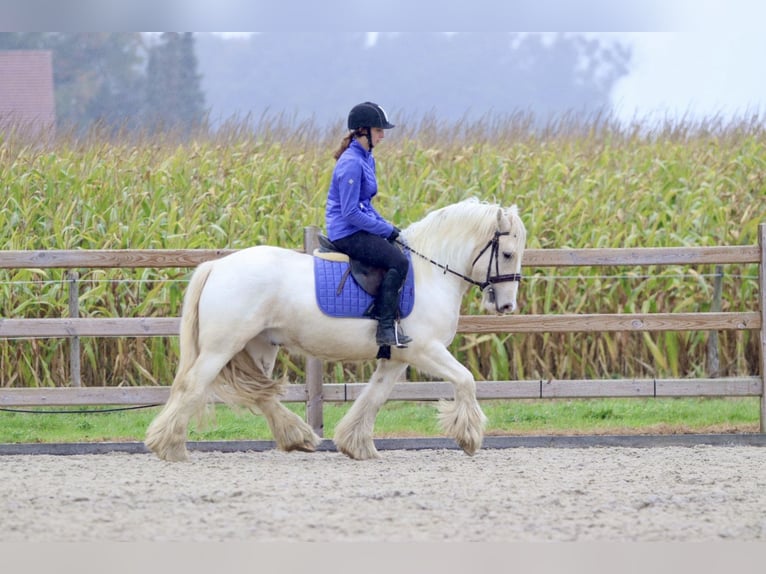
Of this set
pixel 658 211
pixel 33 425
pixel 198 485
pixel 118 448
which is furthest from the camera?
pixel 658 211

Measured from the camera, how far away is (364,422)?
25.2 ft

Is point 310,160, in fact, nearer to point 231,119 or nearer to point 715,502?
point 231,119

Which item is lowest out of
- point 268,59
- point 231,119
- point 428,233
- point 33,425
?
point 33,425

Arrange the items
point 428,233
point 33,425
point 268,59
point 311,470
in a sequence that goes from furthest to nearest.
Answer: point 268,59
point 33,425
point 428,233
point 311,470

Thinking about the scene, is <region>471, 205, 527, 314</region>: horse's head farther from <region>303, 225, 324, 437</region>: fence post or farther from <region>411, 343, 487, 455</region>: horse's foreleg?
<region>303, 225, 324, 437</region>: fence post

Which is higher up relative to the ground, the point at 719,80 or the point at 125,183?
the point at 719,80

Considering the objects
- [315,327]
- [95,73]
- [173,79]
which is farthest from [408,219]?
[173,79]

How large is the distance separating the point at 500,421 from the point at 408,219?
2628mm

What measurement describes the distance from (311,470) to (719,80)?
17881mm

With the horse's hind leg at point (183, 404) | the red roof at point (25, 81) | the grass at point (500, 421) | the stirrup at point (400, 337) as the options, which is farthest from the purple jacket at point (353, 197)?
the red roof at point (25, 81)

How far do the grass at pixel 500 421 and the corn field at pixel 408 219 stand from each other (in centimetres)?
40

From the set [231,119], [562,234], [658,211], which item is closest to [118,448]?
[562,234]

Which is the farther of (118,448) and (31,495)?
(118,448)

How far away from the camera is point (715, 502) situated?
5848mm
